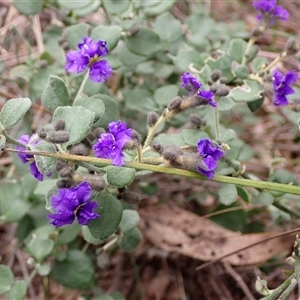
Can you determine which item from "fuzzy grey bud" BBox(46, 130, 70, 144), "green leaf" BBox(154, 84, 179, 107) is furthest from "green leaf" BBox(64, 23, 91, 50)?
"fuzzy grey bud" BBox(46, 130, 70, 144)

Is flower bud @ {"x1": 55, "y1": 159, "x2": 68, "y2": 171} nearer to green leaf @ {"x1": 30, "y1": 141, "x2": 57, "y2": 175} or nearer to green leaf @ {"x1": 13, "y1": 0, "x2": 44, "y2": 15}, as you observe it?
green leaf @ {"x1": 30, "y1": 141, "x2": 57, "y2": 175}

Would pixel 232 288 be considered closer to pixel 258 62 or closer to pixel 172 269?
pixel 172 269

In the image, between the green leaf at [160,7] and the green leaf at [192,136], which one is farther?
the green leaf at [160,7]

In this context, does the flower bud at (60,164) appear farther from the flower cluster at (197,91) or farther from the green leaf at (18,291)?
the green leaf at (18,291)

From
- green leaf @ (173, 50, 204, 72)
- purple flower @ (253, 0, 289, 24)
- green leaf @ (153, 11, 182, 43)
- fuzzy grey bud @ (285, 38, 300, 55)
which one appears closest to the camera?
fuzzy grey bud @ (285, 38, 300, 55)

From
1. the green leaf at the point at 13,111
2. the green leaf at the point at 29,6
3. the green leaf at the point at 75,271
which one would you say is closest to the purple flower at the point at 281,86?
the green leaf at the point at 13,111

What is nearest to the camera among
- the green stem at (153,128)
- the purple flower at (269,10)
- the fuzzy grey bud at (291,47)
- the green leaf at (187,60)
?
the green stem at (153,128)

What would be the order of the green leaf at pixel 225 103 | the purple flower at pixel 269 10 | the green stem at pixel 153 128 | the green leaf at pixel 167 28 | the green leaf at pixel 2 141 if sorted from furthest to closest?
the green leaf at pixel 167 28, the purple flower at pixel 269 10, the green leaf at pixel 225 103, the green stem at pixel 153 128, the green leaf at pixel 2 141
